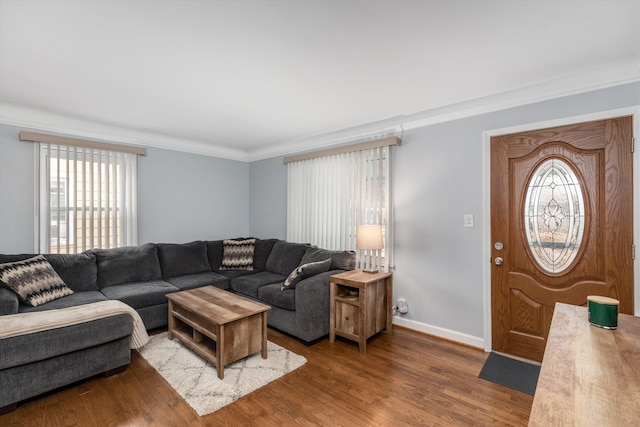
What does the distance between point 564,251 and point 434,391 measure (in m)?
1.58

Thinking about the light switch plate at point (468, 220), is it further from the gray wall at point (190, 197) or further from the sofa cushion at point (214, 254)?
the gray wall at point (190, 197)

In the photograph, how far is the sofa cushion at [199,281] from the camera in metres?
3.55

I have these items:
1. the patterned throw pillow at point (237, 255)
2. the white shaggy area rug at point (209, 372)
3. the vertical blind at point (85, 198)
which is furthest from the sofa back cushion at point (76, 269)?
the patterned throw pillow at point (237, 255)

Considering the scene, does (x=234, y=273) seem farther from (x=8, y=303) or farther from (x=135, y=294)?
(x=8, y=303)

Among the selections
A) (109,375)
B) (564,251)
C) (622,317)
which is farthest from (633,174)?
(109,375)

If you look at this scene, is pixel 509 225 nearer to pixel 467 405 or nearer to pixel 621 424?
pixel 467 405

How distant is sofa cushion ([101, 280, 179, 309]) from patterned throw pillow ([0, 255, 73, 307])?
0.41 m

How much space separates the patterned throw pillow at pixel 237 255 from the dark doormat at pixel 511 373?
10.2 ft

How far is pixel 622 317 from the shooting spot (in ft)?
4.82

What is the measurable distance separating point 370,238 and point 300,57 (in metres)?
1.84

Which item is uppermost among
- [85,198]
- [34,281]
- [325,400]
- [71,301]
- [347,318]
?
[85,198]

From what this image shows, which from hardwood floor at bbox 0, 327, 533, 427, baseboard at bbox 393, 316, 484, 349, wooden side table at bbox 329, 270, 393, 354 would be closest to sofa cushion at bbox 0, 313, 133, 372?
hardwood floor at bbox 0, 327, 533, 427

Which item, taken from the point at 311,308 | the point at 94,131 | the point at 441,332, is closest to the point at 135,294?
the point at 311,308

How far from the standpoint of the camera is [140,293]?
3125 millimetres
